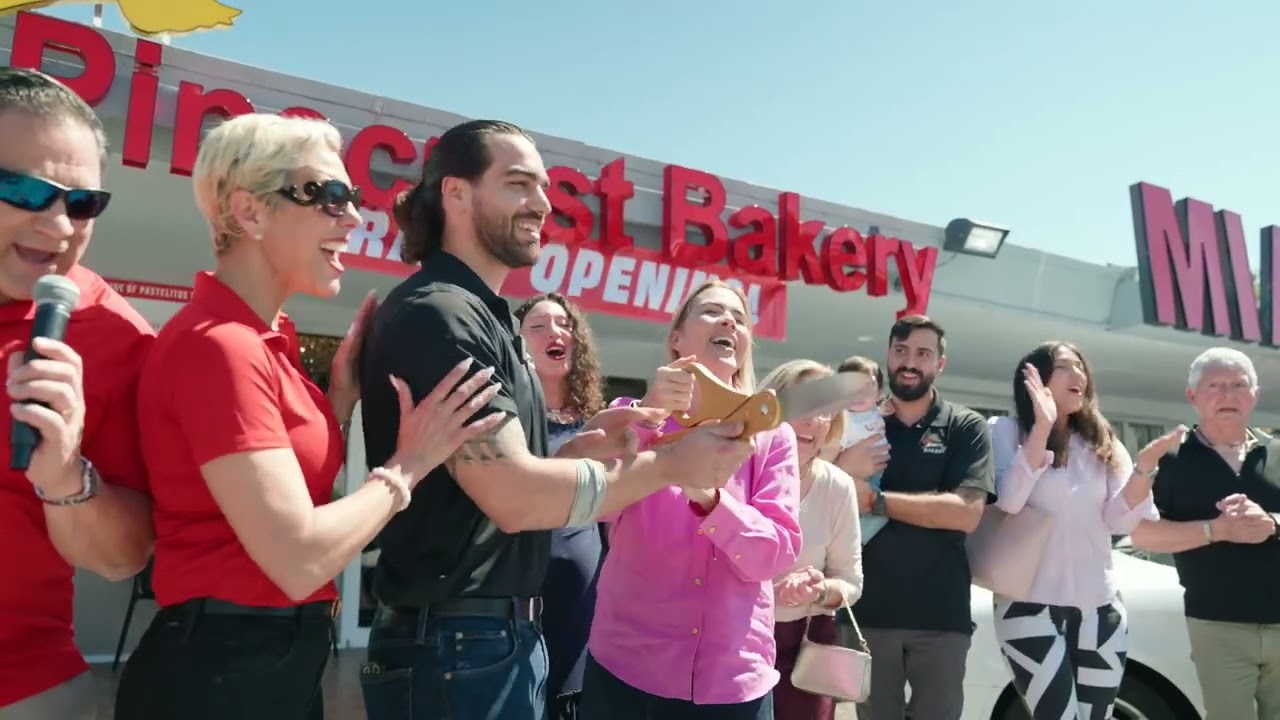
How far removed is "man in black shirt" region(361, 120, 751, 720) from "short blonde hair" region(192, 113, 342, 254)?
301 millimetres

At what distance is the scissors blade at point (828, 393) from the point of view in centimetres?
161

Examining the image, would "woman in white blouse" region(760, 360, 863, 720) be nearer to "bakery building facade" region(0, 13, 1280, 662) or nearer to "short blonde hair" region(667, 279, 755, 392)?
"short blonde hair" region(667, 279, 755, 392)

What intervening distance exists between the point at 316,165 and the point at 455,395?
49 centimetres

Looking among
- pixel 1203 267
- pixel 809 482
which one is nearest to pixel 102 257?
pixel 809 482

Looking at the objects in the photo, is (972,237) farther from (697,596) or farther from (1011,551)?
(697,596)

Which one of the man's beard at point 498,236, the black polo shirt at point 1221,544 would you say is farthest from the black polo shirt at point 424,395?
the black polo shirt at point 1221,544

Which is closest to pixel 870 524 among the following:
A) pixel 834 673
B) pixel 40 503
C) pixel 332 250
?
pixel 834 673

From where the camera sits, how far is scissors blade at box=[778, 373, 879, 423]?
1608 mm

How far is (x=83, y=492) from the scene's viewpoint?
133 centimetres

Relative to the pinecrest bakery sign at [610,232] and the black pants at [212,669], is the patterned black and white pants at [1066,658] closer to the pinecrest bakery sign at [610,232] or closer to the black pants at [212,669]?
the black pants at [212,669]

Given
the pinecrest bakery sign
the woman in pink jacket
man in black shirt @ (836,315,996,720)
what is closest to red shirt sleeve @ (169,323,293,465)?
the woman in pink jacket

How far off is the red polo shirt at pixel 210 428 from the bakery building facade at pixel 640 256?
11.2 ft

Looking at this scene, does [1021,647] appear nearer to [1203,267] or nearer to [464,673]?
[464,673]

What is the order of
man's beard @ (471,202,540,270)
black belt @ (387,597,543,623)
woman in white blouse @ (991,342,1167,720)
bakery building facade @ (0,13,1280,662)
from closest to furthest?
black belt @ (387,597,543,623), man's beard @ (471,202,540,270), woman in white blouse @ (991,342,1167,720), bakery building facade @ (0,13,1280,662)
